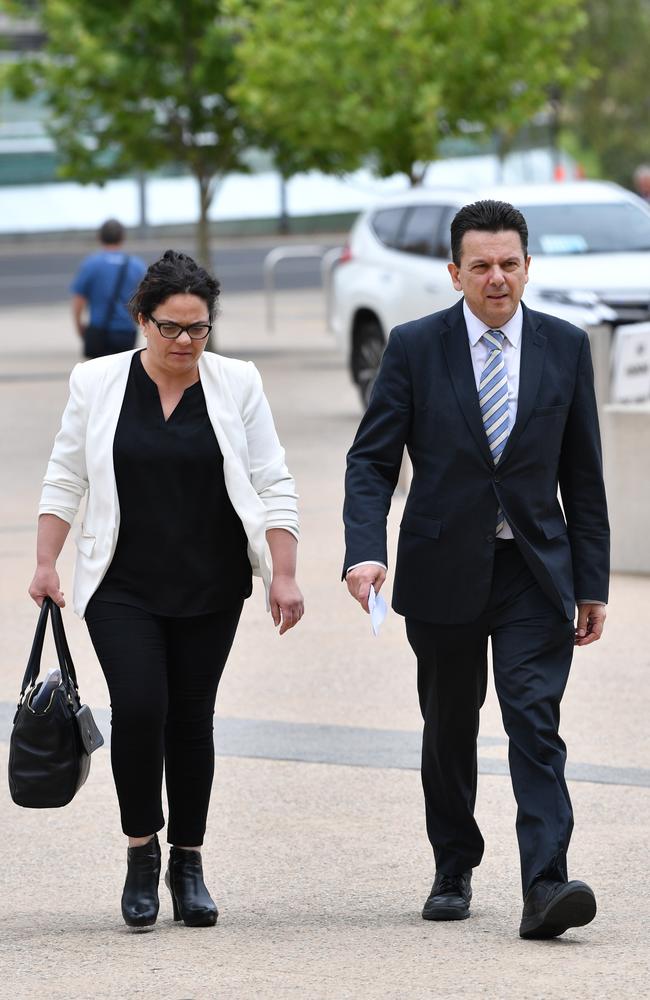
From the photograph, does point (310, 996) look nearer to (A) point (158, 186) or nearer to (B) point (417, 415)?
(B) point (417, 415)

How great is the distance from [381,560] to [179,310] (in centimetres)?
76

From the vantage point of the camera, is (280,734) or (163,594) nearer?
(163,594)

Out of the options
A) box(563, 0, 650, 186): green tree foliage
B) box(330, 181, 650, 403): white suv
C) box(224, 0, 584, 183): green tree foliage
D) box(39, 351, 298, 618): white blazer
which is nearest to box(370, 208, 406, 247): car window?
box(330, 181, 650, 403): white suv

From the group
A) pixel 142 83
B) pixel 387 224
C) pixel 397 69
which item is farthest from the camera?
pixel 142 83

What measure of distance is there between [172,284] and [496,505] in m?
0.93

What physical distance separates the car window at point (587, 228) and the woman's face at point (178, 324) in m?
10.4

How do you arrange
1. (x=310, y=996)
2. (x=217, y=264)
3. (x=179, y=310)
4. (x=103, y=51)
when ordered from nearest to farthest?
1. (x=310, y=996)
2. (x=179, y=310)
3. (x=103, y=51)
4. (x=217, y=264)

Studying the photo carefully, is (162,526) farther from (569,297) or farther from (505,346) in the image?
(569,297)

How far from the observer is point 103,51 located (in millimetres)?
22219

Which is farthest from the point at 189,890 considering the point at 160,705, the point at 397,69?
the point at 397,69

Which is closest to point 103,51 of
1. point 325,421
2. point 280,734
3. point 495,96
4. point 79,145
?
point 79,145

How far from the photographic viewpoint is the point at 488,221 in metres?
4.63

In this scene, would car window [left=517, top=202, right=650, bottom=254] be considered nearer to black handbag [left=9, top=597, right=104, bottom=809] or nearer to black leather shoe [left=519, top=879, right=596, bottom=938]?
black handbag [left=9, top=597, right=104, bottom=809]

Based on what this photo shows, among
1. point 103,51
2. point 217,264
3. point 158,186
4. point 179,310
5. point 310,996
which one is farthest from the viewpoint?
point 158,186
